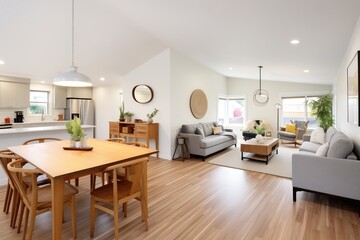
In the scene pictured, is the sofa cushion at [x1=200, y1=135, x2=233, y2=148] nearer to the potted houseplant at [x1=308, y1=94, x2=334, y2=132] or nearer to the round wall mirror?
the round wall mirror

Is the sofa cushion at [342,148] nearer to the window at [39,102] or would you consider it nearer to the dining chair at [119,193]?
the dining chair at [119,193]

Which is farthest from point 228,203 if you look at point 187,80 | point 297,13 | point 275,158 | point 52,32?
point 52,32

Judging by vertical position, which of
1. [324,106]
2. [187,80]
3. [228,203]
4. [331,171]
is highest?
[187,80]

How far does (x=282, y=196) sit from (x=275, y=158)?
8.35ft

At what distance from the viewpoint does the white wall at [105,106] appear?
24.7 feet

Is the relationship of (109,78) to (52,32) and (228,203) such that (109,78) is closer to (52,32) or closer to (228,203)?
(52,32)

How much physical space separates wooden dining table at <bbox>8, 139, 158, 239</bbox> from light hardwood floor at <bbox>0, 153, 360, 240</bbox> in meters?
0.49

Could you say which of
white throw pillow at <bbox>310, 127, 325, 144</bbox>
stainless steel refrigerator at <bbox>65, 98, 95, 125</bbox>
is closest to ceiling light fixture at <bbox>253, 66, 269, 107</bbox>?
white throw pillow at <bbox>310, 127, 325, 144</bbox>

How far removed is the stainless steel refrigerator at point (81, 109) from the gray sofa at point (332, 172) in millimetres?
7077

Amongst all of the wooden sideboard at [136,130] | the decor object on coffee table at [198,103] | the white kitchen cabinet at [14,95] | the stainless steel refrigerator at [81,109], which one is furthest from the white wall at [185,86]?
the white kitchen cabinet at [14,95]

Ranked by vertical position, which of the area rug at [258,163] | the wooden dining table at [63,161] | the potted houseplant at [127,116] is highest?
the potted houseplant at [127,116]

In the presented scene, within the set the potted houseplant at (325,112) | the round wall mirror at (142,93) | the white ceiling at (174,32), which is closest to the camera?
the white ceiling at (174,32)

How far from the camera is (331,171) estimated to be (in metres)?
2.62

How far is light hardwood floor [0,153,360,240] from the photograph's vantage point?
2.13 meters
